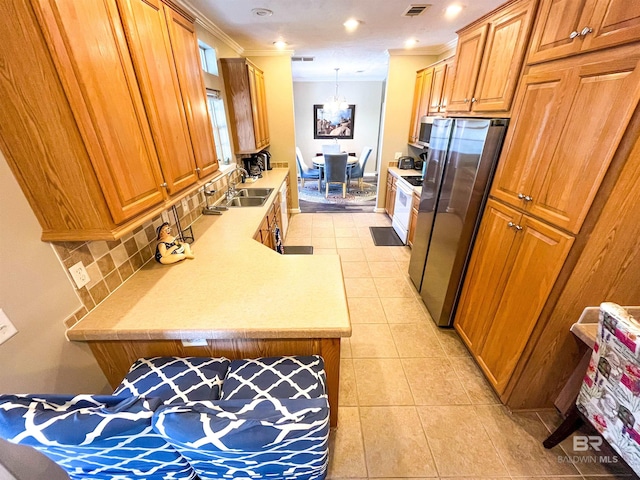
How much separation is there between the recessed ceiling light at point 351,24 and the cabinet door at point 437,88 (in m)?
1.19

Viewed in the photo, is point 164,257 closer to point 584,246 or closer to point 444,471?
point 444,471

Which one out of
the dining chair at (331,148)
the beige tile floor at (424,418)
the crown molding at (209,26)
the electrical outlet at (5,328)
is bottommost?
the beige tile floor at (424,418)

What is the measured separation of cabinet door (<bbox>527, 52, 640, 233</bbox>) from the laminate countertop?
1105 mm

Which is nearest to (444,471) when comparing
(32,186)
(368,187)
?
(32,186)

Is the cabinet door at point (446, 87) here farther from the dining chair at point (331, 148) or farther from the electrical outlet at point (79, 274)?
the dining chair at point (331, 148)

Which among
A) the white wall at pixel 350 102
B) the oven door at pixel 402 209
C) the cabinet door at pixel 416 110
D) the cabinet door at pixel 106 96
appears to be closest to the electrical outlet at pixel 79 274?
the cabinet door at pixel 106 96

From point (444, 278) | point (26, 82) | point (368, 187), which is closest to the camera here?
point (26, 82)

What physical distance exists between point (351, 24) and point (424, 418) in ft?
11.8

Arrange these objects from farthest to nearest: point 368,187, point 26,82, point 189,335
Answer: point 368,187, point 189,335, point 26,82

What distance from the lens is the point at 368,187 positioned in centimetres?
659

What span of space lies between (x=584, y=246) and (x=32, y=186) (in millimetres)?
2234

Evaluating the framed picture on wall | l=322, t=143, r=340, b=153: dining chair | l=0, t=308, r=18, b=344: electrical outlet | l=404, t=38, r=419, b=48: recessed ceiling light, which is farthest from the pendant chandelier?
l=0, t=308, r=18, b=344: electrical outlet

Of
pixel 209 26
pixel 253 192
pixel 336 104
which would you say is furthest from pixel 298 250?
pixel 336 104

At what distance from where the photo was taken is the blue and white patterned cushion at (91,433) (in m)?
0.71
